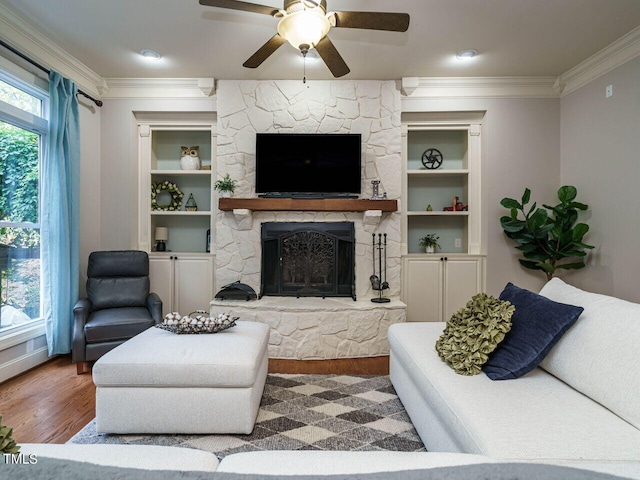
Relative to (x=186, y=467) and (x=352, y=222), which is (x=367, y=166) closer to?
(x=352, y=222)

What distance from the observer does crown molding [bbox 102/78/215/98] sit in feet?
13.5

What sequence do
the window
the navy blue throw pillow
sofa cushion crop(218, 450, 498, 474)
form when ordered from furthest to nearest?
the window
the navy blue throw pillow
sofa cushion crop(218, 450, 498, 474)

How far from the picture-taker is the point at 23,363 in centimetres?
309

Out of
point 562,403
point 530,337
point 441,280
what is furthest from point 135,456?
point 441,280

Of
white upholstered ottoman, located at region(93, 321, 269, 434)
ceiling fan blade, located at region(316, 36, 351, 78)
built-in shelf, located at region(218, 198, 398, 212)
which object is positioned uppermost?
ceiling fan blade, located at region(316, 36, 351, 78)

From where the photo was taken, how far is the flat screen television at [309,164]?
3.99m

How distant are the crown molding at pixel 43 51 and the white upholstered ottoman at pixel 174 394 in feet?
8.98

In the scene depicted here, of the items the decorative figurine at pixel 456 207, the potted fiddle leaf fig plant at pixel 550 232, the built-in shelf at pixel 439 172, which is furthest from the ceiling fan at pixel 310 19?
the decorative figurine at pixel 456 207

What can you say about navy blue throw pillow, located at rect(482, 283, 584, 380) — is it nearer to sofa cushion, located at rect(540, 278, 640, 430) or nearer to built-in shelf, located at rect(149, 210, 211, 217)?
sofa cushion, located at rect(540, 278, 640, 430)

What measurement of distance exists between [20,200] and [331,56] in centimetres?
287

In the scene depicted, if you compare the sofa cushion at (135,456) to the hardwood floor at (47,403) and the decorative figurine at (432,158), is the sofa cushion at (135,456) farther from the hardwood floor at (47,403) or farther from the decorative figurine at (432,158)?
the decorative figurine at (432,158)

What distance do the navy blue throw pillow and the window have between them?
3.61 metres

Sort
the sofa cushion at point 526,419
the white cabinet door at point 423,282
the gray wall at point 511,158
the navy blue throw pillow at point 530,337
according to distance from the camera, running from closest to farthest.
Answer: the sofa cushion at point 526,419 → the navy blue throw pillow at point 530,337 → the gray wall at point 511,158 → the white cabinet door at point 423,282

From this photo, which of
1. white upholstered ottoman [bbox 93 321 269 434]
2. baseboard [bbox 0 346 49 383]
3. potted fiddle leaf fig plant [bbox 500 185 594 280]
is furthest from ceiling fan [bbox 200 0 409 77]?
baseboard [bbox 0 346 49 383]
